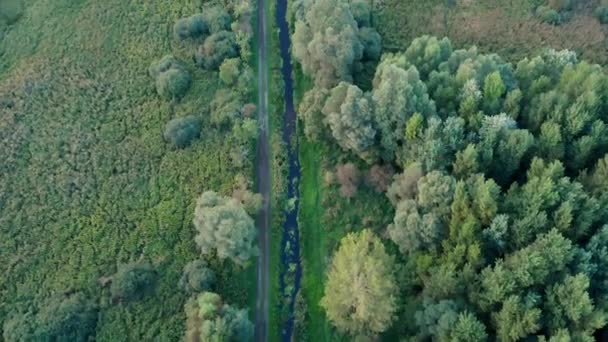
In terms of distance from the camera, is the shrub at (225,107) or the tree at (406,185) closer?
the tree at (406,185)

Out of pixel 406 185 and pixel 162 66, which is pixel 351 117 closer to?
pixel 406 185

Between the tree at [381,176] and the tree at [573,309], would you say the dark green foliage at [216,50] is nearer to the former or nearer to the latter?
the tree at [381,176]

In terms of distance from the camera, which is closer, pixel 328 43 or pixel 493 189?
pixel 493 189

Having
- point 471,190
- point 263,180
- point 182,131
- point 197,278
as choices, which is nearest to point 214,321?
point 197,278

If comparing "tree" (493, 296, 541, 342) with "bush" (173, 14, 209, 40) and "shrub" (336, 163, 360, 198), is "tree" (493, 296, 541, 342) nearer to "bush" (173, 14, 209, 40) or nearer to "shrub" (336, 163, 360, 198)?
"shrub" (336, 163, 360, 198)

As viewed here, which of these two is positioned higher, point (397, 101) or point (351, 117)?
point (397, 101)

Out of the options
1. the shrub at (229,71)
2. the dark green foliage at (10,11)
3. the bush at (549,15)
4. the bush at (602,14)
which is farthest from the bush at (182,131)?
the bush at (602,14)

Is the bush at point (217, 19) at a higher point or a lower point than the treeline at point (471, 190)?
higher
